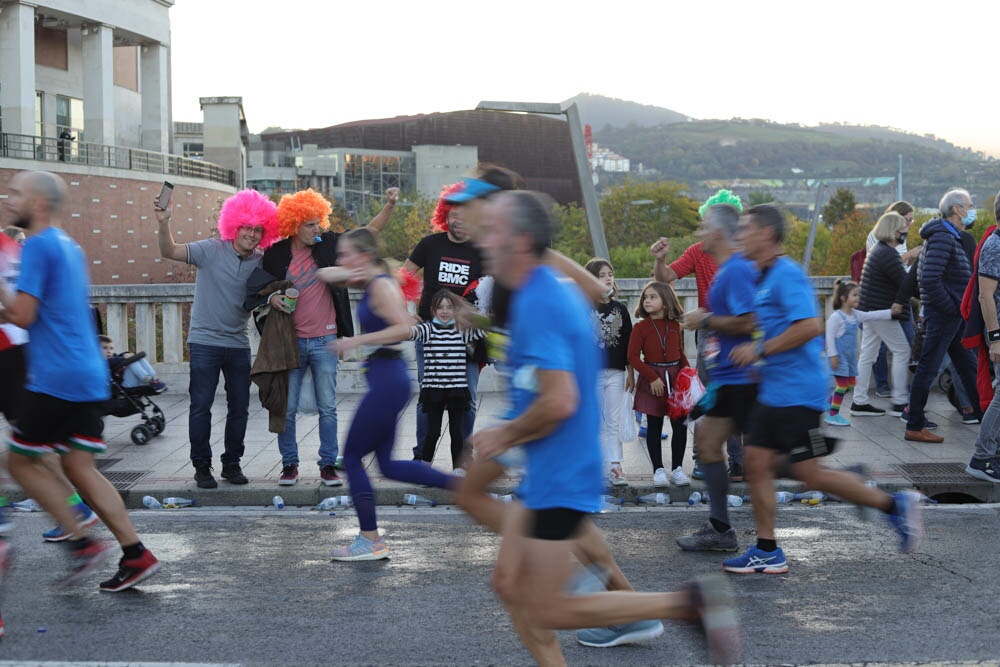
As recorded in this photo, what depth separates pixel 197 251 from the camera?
7.89 meters

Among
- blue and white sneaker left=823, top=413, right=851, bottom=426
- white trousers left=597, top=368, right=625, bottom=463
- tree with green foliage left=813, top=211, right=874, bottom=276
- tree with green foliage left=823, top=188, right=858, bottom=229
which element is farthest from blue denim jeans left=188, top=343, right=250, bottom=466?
tree with green foliage left=823, top=188, right=858, bottom=229

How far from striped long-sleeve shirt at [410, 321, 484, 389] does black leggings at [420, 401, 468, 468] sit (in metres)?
0.17

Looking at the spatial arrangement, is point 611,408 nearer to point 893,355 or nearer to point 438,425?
A: point 438,425

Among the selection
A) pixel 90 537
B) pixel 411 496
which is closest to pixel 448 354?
pixel 411 496

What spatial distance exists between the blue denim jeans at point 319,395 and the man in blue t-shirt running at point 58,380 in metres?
2.61

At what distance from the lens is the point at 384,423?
18.8 feet

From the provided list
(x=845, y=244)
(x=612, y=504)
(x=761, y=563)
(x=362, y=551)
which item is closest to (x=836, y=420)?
(x=612, y=504)

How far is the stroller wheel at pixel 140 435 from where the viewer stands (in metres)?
9.52

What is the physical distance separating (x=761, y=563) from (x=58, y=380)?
3.67 metres

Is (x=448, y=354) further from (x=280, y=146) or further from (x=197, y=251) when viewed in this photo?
(x=280, y=146)

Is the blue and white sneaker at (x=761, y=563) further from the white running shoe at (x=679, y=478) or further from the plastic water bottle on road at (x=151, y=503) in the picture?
the plastic water bottle on road at (x=151, y=503)

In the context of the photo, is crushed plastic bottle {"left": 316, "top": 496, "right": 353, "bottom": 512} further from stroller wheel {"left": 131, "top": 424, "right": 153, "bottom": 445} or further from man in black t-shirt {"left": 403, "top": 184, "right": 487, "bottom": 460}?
stroller wheel {"left": 131, "top": 424, "right": 153, "bottom": 445}

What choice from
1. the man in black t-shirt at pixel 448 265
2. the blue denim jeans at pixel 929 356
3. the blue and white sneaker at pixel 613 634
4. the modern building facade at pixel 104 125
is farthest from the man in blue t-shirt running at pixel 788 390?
the modern building facade at pixel 104 125

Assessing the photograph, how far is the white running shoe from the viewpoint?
7.98 m
